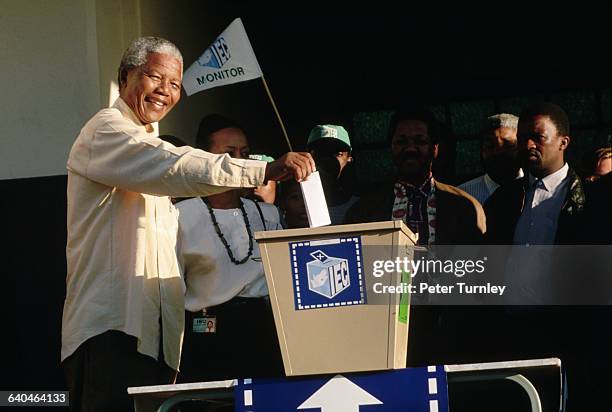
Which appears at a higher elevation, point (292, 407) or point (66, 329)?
point (66, 329)

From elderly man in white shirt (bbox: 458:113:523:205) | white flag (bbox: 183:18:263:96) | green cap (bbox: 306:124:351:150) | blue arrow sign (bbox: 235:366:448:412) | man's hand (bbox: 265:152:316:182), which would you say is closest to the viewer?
blue arrow sign (bbox: 235:366:448:412)

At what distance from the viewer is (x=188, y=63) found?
7.34 m

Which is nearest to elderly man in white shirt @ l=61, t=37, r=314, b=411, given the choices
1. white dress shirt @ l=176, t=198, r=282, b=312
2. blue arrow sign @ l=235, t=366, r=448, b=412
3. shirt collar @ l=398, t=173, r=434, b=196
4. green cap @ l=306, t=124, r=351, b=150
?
blue arrow sign @ l=235, t=366, r=448, b=412

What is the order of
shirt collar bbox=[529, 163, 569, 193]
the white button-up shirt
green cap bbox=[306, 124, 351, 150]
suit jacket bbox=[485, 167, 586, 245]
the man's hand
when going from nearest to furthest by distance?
the man's hand → the white button-up shirt → suit jacket bbox=[485, 167, 586, 245] → shirt collar bbox=[529, 163, 569, 193] → green cap bbox=[306, 124, 351, 150]

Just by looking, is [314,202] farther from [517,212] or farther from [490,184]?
[490,184]

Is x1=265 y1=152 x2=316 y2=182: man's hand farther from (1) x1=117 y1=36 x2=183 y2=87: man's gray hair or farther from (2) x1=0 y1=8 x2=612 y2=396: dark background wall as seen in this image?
(2) x1=0 y1=8 x2=612 y2=396: dark background wall

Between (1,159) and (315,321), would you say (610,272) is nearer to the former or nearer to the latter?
(315,321)

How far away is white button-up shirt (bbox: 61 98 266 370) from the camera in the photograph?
4.11m

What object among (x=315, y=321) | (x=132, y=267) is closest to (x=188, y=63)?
(x=132, y=267)

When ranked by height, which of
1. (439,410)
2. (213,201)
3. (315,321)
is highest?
(213,201)

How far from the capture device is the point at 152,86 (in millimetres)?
4387

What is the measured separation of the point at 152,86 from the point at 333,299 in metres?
1.06

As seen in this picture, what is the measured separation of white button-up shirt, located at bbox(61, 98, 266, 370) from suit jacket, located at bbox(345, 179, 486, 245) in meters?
1.19

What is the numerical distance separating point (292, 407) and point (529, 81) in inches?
194
